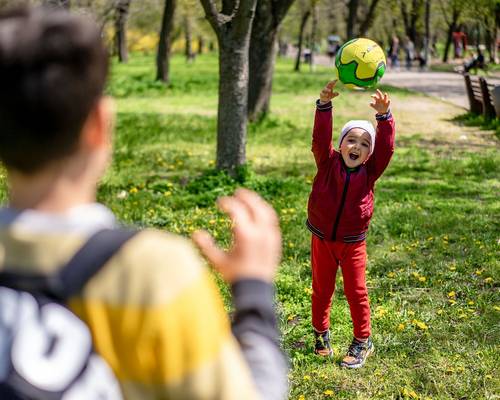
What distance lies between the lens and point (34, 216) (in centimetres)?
127

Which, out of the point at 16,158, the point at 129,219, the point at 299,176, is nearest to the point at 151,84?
the point at 299,176

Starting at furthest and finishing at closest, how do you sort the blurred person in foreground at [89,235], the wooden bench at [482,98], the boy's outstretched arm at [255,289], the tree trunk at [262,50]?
the wooden bench at [482,98] < the tree trunk at [262,50] < the boy's outstretched arm at [255,289] < the blurred person in foreground at [89,235]

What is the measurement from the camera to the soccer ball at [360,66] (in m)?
5.53

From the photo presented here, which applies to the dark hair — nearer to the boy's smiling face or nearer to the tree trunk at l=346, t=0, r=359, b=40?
the boy's smiling face

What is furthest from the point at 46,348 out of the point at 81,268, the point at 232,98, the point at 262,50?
the point at 262,50

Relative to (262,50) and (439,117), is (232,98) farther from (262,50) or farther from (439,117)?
(439,117)

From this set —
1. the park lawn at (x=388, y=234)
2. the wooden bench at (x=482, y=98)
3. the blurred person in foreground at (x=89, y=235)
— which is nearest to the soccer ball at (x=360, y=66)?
the park lawn at (x=388, y=234)

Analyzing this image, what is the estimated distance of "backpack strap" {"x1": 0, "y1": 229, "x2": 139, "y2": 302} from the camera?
121 cm

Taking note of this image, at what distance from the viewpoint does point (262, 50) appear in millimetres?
13789

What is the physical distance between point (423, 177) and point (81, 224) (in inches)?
358

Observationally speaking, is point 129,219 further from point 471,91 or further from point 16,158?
point 471,91

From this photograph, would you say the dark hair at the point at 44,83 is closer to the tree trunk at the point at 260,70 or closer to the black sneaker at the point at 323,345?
the black sneaker at the point at 323,345

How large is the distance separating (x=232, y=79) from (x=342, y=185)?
15.8ft

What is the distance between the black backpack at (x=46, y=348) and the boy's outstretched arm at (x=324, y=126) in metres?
3.15
